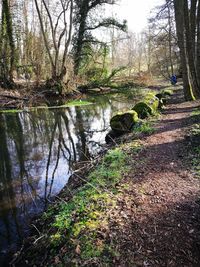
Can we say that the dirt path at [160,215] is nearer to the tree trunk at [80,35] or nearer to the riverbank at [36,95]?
the riverbank at [36,95]

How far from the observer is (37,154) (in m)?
8.46

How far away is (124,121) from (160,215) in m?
6.02

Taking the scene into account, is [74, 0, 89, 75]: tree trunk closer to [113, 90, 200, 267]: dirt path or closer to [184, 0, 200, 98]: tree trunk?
[184, 0, 200, 98]: tree trunk

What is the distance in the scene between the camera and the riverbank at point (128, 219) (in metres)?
3.32

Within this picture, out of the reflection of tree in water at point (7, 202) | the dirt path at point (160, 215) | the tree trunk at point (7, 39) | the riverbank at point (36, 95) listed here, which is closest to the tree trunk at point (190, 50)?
the riverbank at point (36, 95)

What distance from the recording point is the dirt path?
10.7 ft

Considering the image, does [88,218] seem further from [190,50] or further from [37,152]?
[190,50]

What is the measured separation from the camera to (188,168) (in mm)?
5496

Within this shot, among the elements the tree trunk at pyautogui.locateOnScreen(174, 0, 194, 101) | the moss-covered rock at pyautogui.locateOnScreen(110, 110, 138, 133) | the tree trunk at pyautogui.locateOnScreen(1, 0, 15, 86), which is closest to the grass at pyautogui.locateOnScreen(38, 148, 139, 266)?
the moss-covered rock at pyautogui.locateOnScreen(110, 110, 138, 133)

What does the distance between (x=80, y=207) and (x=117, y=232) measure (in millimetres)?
921

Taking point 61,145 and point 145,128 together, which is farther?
point 61,145

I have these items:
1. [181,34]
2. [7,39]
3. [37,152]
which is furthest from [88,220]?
[7,39]

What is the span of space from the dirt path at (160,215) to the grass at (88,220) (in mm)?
192

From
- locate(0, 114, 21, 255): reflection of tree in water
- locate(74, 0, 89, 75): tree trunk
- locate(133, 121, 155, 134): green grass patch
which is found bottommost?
locate(0, 114, 21, 255): reflection of tree in water
